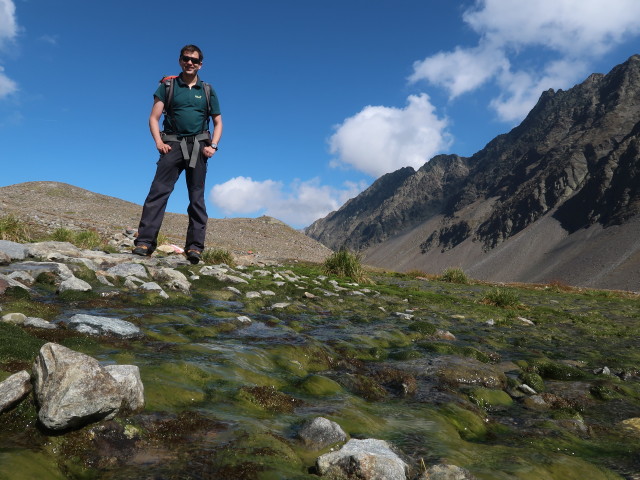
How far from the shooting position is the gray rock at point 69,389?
2.12m

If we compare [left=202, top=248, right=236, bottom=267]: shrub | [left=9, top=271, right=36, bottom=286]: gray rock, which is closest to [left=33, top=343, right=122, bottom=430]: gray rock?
[left=9, top=271, right=36, bottom=286]: gray rock

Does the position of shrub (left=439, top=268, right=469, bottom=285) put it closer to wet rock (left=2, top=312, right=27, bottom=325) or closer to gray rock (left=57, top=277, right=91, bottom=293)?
gray rock (left=57, top=277, right=91, bottom=293)

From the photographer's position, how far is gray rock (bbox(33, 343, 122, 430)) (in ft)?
6.94

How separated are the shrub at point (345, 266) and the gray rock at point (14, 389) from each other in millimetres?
16304

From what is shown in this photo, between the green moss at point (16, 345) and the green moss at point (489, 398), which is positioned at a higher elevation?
the green moss at point (16, 345)

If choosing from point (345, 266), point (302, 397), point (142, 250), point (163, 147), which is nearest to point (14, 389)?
point (302, 397)

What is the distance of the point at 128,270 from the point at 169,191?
181 cm

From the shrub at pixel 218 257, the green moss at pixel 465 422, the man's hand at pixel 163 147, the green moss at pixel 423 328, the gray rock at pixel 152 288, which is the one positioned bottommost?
the green moss at pixel 465 422

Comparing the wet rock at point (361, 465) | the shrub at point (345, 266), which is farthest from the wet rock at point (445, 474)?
the shrub at point (345, 266)

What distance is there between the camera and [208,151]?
8812 millimetres

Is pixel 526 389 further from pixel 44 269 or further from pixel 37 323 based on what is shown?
pixel 44 269

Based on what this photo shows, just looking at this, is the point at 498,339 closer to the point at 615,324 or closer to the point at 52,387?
the point at 615,324

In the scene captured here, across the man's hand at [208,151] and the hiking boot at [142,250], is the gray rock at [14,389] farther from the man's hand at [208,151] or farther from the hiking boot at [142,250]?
the hiking boot at [142,250]

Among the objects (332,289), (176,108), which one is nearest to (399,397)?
(176,108)
